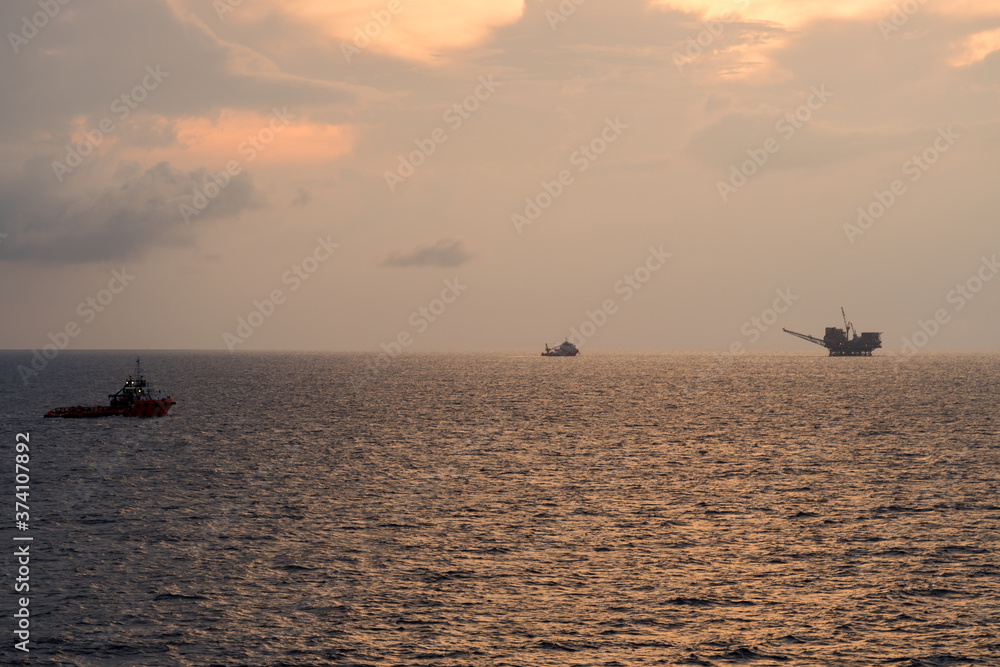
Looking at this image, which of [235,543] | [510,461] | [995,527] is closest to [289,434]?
[510,461]

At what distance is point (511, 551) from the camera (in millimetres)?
46188

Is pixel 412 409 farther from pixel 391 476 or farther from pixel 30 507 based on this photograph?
pixel 30 507

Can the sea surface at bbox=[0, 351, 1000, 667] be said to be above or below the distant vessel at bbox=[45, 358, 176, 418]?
below

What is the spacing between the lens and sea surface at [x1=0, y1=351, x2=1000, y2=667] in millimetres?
33094

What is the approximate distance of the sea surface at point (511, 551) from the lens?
33.1m

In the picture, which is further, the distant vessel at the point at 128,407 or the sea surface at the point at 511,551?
the distant vessel at the point at 128,407

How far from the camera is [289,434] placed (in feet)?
344

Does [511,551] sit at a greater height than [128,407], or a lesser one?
lesser

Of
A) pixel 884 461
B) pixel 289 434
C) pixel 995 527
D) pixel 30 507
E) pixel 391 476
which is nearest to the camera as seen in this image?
pixel 995 527

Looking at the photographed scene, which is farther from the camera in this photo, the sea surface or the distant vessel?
the distant vessel

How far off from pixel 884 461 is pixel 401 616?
6113cm

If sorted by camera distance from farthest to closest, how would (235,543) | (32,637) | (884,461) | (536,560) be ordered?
(884,461) < (235,543) < (536,560) < (32,637)

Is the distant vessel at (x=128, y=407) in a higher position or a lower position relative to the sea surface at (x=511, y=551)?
higher

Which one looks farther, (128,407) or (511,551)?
(128,407)
